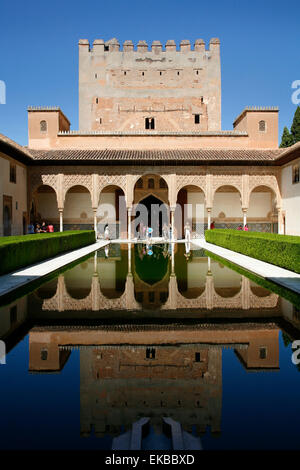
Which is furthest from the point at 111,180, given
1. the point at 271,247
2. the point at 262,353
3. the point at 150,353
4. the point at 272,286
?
the point at 262,353

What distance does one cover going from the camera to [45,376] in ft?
10.2

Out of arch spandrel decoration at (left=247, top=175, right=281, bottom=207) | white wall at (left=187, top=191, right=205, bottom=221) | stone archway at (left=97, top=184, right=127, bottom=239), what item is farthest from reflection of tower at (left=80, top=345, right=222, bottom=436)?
white wall at (left=187, top=191, right=205, bottom=221)

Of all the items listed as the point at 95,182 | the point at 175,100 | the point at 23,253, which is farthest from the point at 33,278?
the point at 175,100

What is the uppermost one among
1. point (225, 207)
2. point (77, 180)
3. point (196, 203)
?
point (77, 180)

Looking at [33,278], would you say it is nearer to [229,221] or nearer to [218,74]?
[229,221]

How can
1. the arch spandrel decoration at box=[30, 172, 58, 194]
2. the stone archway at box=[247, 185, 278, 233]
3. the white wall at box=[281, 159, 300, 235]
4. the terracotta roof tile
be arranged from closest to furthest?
the white wall at box=[281, 159, 300, 235] → the terracotta roof tile → the arch spandrel decoration at box=[30, 172, 58, 194] → the stone archway at box=[247, 185, 278, 233]

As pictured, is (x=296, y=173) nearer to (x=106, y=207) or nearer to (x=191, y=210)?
(x=191, y=210)

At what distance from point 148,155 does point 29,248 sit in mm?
12286

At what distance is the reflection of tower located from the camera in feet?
7.96

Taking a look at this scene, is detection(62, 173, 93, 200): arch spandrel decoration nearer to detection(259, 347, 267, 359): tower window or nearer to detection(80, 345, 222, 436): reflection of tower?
detection(80, 345, 222, 436): reflection of tower

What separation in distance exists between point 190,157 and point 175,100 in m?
10.4

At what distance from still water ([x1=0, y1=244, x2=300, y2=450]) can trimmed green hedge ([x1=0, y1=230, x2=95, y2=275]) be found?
2631 mm

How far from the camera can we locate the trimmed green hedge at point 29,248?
824 centimetres

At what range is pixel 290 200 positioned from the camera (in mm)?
19406
